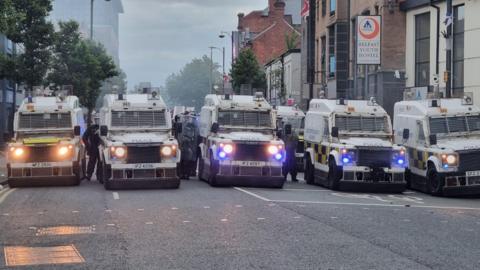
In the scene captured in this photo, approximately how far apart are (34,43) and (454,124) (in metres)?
26.6

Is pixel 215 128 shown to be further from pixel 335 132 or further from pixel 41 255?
pixel 41 255

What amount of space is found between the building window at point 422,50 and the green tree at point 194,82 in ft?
387

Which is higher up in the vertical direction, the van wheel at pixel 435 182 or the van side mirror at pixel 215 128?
the van side mirror at pixel 215 128

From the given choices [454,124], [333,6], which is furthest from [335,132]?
[333,6]

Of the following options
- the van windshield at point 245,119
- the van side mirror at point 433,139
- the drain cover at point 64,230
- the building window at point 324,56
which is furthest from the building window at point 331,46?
the drain cover at point 64,230

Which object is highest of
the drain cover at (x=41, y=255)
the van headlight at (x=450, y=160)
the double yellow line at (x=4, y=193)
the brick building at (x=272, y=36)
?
the brick building at (x=272, y=36)

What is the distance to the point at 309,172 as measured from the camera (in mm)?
23188

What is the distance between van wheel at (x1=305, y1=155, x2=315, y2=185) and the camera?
75.2 ft

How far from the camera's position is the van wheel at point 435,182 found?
19.5m

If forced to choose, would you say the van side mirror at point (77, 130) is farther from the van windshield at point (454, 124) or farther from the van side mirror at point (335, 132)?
the van windshield at point (454, 124)

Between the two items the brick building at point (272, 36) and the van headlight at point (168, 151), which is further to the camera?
the brick building at point (272, 36)

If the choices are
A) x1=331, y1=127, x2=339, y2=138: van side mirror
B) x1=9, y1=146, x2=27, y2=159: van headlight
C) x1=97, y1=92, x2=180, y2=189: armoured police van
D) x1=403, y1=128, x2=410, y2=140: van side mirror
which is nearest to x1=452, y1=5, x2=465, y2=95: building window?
x1=403, y1=128, x2=410, y2=140: van side mirror

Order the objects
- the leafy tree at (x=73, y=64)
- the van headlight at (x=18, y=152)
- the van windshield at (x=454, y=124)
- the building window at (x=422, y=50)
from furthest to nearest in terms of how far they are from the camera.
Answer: the leafy tree at (x=73, y=64) < the building window at (x=422, y=50) < the van windshield at (x=454, y=124) < the van headlight at (x=18, y=152)

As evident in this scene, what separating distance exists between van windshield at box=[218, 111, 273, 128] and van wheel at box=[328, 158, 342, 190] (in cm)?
227
